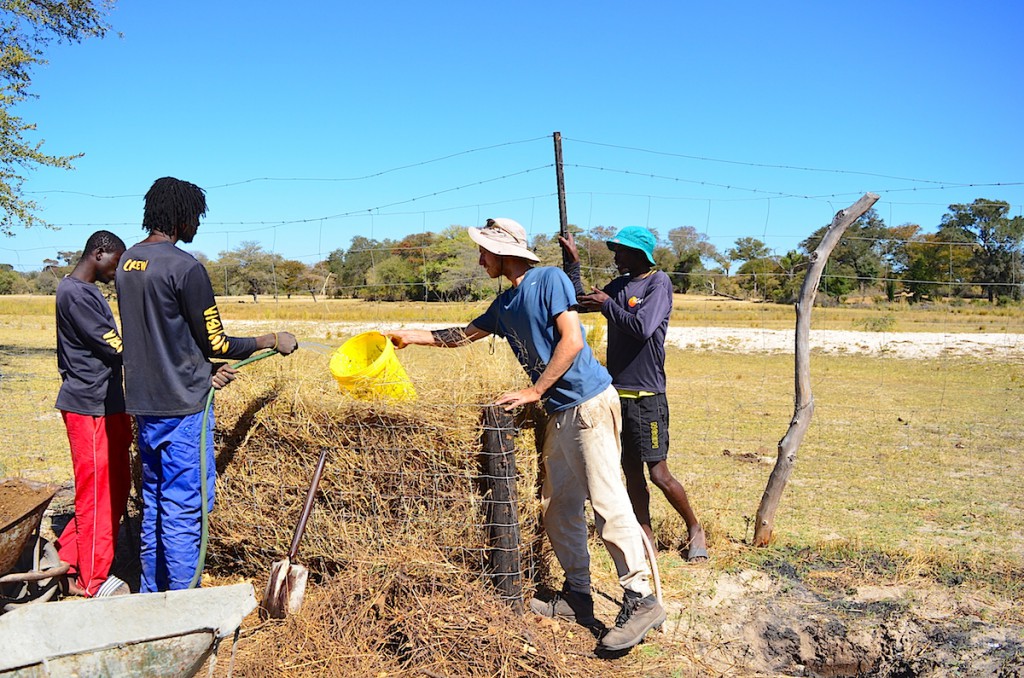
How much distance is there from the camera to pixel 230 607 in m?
2.81

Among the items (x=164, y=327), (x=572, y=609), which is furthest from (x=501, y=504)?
(x=164, y=327)

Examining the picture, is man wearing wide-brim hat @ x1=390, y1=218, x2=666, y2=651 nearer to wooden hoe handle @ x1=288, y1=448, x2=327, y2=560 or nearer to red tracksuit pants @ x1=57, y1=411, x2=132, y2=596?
wooden hoe handle @ x1=288, y1=448, x2=327, y2=560

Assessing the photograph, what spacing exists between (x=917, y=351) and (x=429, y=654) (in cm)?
1937

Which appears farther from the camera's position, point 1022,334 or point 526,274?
point 1022,334

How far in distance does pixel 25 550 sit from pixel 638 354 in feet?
11.2

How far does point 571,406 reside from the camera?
3.52 meters

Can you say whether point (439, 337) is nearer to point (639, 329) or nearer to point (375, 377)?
point (375, 377)

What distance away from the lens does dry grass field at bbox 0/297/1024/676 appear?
377 cm

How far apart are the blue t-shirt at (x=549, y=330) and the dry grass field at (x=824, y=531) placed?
0.37m

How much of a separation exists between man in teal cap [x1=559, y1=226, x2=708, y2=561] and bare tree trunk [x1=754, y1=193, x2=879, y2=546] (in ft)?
2.62

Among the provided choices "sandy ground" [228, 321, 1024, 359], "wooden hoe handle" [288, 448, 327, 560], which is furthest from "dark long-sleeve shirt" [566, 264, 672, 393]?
"sandy ground" [228, 321, 1024, 359]

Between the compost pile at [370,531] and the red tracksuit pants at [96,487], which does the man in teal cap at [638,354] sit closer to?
the compost pile at [370,531]

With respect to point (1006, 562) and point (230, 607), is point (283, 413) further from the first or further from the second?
point (1006, 562)

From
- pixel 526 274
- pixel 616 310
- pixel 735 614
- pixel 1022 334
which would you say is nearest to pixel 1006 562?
pixel 735 614
